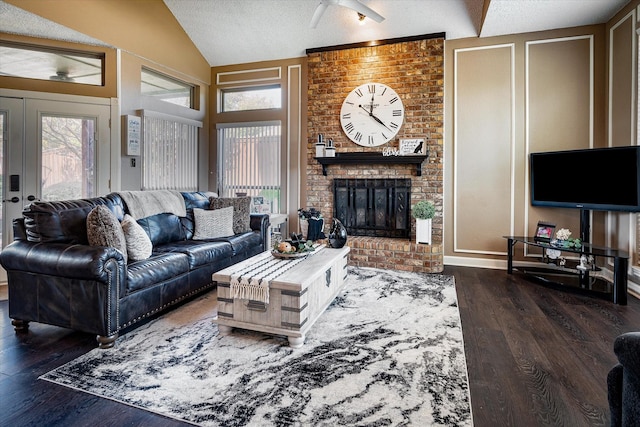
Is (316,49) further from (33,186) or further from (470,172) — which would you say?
(33,186)

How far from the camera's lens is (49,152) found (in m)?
4.08

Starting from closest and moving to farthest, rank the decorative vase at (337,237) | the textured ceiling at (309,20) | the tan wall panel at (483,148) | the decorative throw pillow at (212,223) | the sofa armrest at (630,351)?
the sofa armrest at (630,351), the decorative vase at (337,237), the textured ceiling at (309,20), the decorative throw pillow at (212,223), the tan wall panel at (483,148)

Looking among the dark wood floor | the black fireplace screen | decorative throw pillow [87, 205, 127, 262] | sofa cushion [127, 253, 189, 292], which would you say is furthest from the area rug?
the black fireplace screen

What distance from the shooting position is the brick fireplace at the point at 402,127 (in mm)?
4613

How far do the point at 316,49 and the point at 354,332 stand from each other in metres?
4.26

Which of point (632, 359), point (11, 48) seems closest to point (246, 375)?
point (632, 359)

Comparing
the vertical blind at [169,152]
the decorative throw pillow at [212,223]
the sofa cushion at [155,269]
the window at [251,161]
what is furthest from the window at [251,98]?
the sofa cushion at [155,269]

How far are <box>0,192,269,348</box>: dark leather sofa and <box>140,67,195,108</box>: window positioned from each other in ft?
8.11

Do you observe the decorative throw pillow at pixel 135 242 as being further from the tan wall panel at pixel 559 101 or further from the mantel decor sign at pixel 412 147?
the tan wall panel at pixel 559 101

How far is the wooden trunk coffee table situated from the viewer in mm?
2301

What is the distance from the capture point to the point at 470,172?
4723 millimetres

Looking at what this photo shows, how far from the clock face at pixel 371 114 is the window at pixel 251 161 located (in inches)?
46.5

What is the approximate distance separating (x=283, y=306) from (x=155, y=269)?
106cm

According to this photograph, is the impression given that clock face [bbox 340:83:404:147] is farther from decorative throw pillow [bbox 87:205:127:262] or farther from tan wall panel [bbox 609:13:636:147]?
decorative throw pillow [bbox 87:205:127:262]
